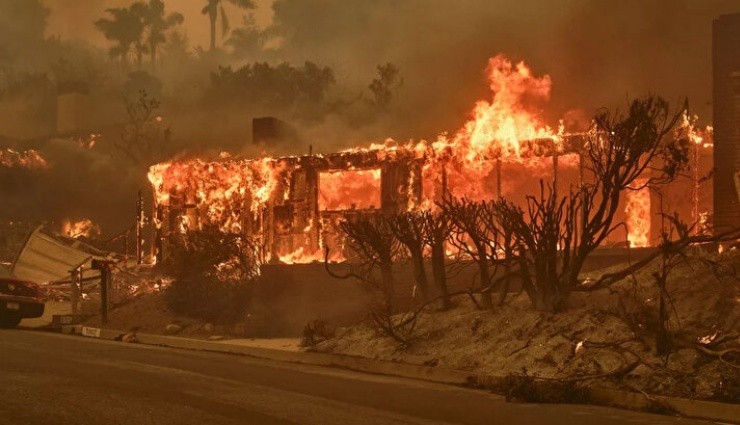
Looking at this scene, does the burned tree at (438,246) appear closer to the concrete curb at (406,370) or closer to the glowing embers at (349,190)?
the concrete curb at (406,370)

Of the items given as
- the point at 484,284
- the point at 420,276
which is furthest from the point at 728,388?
the point at 420,276

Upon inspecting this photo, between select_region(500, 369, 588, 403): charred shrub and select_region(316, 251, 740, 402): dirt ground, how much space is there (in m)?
0.27

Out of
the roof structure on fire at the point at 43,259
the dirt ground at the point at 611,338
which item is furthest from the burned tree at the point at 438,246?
the roof structure on fire at the point at 43,259

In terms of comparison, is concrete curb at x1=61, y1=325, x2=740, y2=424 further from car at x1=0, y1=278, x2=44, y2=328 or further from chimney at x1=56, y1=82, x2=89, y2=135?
chimney at x1=56, y1=82, x2=89, y2=135

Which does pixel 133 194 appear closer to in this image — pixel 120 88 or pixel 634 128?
pixel 120 88

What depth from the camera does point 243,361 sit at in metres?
13.7

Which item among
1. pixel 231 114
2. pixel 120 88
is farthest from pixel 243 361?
pixel 120 88

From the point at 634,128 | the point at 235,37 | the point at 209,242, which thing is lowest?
the point at 209,242

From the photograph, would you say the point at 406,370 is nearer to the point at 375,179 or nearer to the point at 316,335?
the point at 316,335

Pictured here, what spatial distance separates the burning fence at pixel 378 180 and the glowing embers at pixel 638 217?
0.09ft

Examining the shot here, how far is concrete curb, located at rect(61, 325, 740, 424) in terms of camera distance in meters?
8.76

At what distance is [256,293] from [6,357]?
8.38m

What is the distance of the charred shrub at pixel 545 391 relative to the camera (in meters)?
9.67

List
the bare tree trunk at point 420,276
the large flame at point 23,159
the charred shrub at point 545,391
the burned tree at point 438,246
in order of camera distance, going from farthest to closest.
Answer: the large flame at point 23,159 → the bare tree trunk at point 420,276 → the burned tree at point 438,246 → the charred shrub at point 545,391
